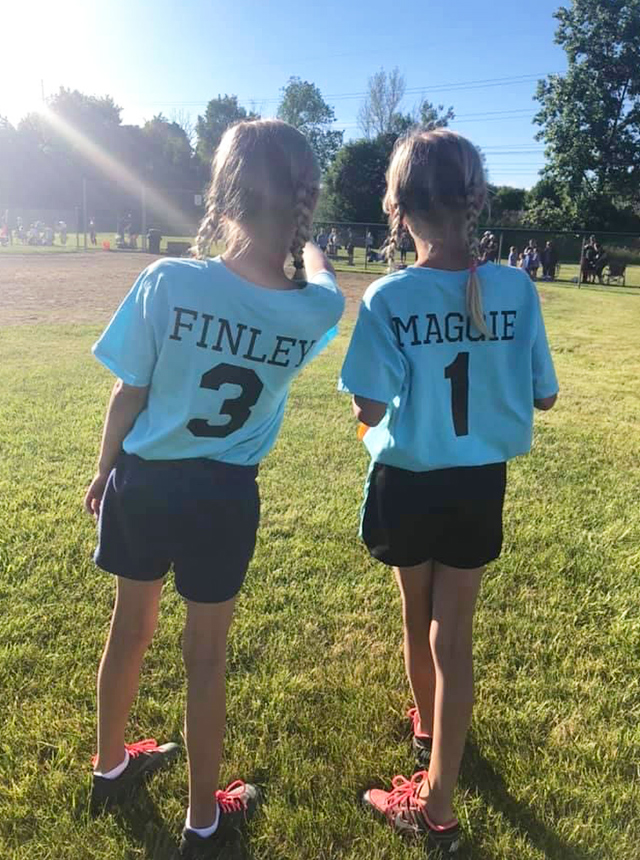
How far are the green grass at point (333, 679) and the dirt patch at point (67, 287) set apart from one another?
833 centimetres

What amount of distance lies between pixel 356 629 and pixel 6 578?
5.39ft

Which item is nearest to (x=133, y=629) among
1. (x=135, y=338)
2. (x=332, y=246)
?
(x=135, y=338)

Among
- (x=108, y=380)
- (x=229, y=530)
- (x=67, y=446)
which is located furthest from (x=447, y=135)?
(x=108, y=380)

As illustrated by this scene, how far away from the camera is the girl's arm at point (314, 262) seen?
1.84 m

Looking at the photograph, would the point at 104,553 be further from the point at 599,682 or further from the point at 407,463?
the point at 599,682

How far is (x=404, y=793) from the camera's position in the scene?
192 cm

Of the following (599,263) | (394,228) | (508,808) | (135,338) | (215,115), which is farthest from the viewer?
(215,115)

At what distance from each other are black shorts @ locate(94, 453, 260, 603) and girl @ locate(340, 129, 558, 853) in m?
0.39

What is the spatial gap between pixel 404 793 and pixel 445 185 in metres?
1.69

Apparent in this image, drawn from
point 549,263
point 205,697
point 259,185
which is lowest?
point 205,697

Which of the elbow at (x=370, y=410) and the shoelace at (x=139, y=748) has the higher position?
the elbow at (x=370, y=410)

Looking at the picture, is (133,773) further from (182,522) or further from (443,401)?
(443,401)

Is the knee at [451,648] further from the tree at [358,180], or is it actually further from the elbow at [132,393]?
the tree at [358,180]

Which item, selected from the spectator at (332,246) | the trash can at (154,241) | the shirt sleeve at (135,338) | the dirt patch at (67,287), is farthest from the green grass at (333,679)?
the trash can at (154,241)
